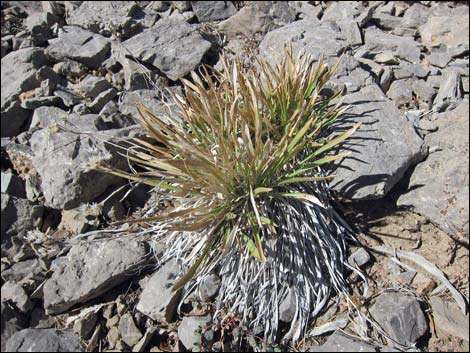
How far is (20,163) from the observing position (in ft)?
9.33

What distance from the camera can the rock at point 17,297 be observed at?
2.36m

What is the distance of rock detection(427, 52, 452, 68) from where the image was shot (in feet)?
9.61

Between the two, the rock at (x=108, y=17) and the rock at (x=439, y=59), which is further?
the rock at (x=108, y=17)

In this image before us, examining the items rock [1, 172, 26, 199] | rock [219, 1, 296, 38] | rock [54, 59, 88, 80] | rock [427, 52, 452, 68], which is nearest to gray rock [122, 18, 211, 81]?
rock [219, 1, 296, 38]

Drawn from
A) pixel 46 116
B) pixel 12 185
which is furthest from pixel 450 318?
pixel 46 116

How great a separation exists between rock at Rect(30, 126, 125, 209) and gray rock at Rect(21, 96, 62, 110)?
48cm

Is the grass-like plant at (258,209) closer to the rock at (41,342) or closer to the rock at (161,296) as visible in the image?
the rock at (161,296)

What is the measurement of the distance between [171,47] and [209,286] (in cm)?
186

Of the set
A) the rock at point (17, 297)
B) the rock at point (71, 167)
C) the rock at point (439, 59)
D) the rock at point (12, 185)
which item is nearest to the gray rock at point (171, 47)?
the rock at point (71, 167)

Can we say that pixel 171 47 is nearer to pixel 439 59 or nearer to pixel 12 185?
pixel 12 185

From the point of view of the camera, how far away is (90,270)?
237 centimetres

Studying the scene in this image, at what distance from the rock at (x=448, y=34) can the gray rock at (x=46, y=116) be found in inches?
108

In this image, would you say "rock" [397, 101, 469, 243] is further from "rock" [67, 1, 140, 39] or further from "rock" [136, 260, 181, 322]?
"rock" [67, 1, 140, 39]

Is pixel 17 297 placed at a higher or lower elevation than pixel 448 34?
lower
